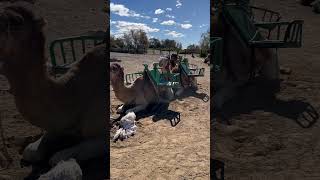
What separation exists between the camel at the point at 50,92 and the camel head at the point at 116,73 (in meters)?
0.06

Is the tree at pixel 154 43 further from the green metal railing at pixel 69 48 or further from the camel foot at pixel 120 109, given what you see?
the camel foot at pixel 120 109

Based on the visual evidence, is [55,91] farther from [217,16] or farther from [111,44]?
[217,16]

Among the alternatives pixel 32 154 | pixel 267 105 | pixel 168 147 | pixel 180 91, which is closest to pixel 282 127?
pixel 267 105

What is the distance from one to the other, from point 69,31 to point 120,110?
0.72 meters

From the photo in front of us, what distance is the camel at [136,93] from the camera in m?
2.71

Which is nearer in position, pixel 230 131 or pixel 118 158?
pixel 118 158

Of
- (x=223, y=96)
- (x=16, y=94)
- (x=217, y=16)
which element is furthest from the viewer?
(x=223, y=96)

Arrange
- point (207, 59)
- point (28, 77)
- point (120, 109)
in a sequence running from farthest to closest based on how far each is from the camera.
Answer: point (120, 109)
point (207, 59)
point (28, 77)

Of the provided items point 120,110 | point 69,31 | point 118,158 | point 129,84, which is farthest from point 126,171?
point 69,31

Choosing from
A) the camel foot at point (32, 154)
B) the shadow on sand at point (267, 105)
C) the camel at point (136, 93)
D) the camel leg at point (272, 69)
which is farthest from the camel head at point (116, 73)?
the camel leg at point (272, 69)

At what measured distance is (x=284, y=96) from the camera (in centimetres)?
294

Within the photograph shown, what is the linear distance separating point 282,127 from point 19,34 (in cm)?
207

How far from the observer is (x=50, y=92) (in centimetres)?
241

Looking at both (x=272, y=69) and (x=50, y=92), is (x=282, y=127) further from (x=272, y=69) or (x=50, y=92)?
(x=50, y=92)
